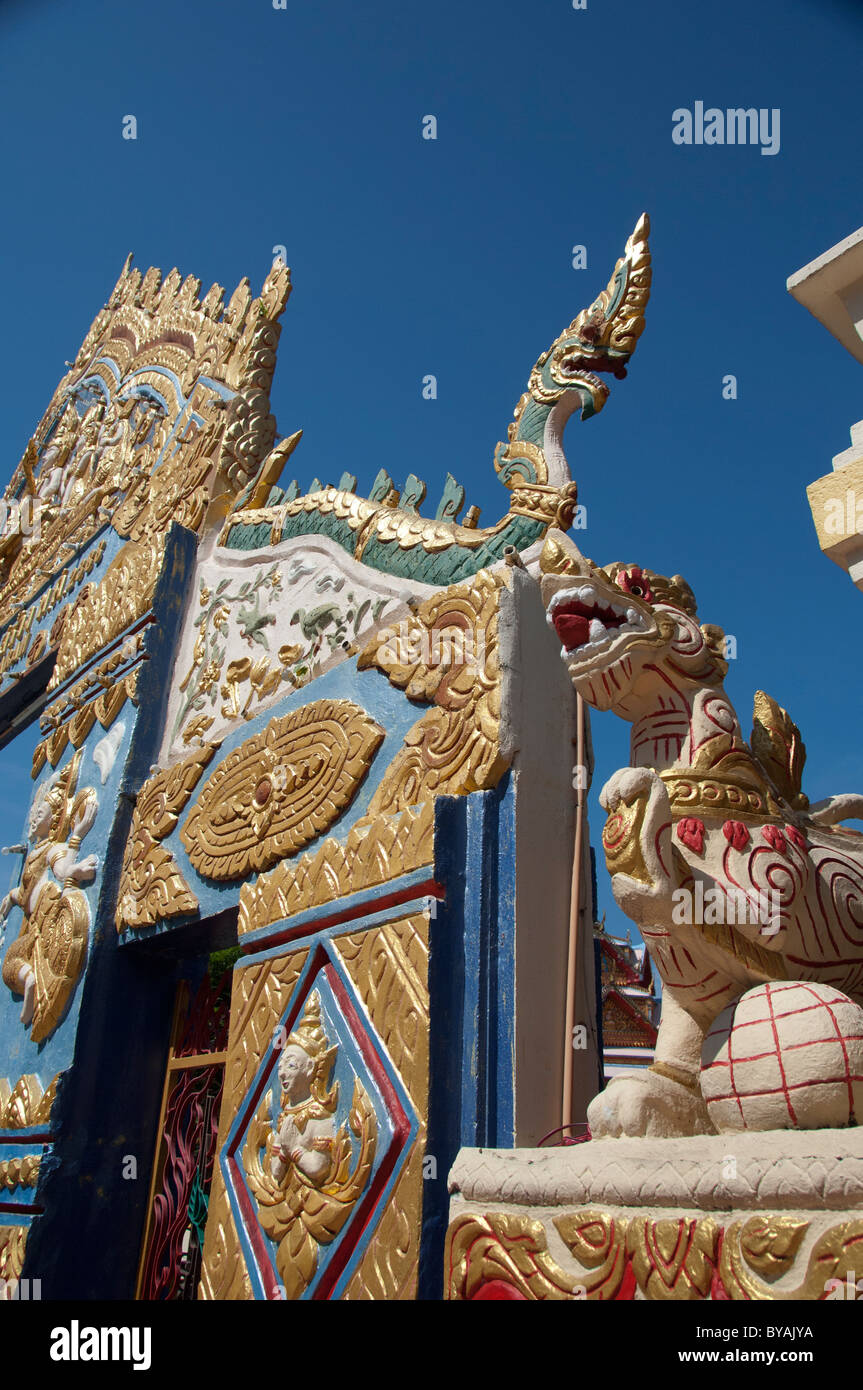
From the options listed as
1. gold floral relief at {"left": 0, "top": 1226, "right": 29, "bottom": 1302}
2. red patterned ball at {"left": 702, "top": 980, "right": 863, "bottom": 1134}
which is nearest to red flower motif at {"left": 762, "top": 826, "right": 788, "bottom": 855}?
red patterned ball at {"left": 702, "top": 980, "right": 863, "bottom": 1134}

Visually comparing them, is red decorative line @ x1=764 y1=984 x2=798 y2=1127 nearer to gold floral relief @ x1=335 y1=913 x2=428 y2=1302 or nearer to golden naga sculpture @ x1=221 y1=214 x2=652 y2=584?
gold floral relief @ x1=335 y1=913 x2=428 y2=1302

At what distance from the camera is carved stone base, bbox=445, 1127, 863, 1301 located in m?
1.41

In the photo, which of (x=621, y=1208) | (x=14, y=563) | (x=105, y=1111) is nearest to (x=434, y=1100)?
(x=621, y=1208)

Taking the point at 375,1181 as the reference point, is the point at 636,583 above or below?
above

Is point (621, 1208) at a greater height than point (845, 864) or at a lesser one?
lesser

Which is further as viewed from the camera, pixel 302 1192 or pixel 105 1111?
pixel 105 1111

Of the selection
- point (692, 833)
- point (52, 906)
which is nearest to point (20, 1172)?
point (52, 906)

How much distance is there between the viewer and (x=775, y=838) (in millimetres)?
1981

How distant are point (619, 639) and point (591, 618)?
0.10 meters

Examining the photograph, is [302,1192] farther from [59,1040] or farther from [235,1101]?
[59,1040]

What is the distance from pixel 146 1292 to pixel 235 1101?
157cm

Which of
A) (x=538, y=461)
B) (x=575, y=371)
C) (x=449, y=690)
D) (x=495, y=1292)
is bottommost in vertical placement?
(x=495, y=1292)

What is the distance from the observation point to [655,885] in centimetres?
189

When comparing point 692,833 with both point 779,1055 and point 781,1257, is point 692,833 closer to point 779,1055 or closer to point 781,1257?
point 779,1055
